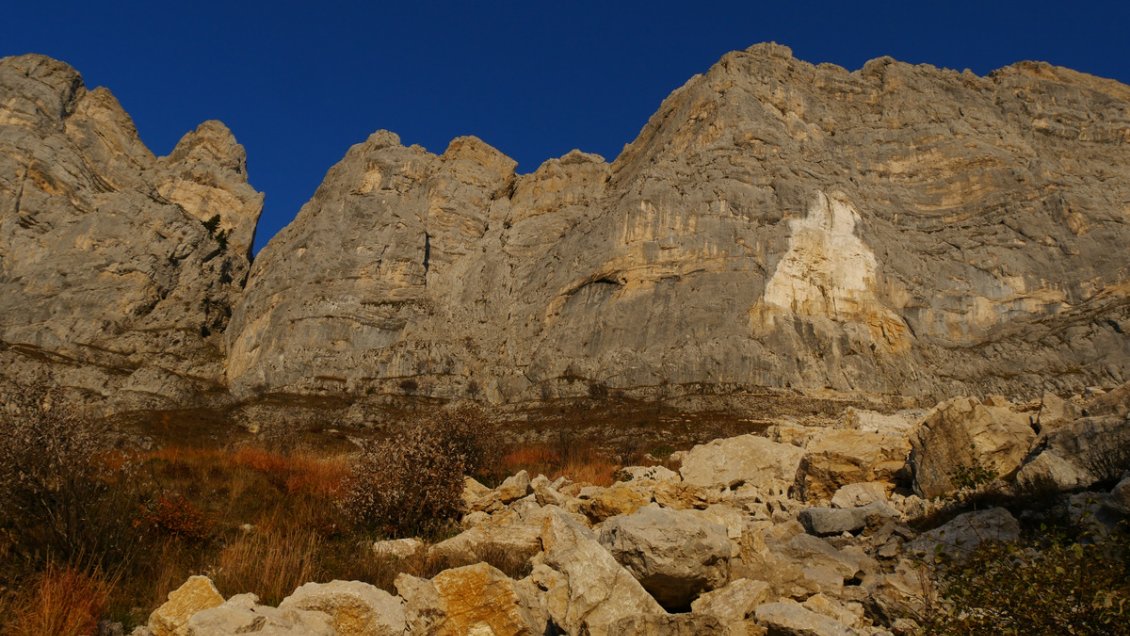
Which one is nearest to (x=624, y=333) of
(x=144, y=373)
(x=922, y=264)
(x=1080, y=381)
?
(x=922, y=264)

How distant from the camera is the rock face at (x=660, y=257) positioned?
5250 centimetres

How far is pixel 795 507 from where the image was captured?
36.5ft

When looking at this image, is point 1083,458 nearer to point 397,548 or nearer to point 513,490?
point 513,490

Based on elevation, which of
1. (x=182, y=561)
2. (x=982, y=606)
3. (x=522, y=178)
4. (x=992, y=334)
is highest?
(x=522, y=178)

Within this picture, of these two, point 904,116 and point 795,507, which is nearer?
point 795,507

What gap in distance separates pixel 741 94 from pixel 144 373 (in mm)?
61112

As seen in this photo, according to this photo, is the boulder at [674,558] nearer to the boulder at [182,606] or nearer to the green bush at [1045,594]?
the green bush at [1045,594]

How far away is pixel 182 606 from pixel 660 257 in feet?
178

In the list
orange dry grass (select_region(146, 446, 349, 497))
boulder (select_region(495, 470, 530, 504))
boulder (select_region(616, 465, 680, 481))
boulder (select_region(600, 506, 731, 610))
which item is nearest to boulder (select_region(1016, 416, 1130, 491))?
boulder (select_region(600, 506, 731, 610))

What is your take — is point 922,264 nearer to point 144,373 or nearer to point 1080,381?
point 1080,381

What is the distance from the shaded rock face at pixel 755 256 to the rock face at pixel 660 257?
0.25 m

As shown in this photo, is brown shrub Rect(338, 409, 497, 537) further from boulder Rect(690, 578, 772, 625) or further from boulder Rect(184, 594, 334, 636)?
boulder Rect(690, 578, 772, 625)

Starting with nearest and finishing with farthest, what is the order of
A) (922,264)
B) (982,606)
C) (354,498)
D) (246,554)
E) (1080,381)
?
(982,606), (246,554), (354,498), (1080,381), (922,264)

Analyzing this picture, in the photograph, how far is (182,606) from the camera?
17.2 feet
